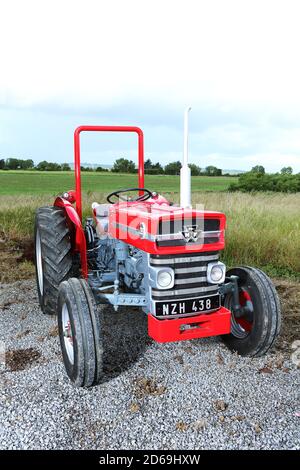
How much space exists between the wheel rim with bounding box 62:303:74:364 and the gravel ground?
0.63 feet

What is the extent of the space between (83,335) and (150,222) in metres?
0.86

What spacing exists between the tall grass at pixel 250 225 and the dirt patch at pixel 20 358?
360 centimetres

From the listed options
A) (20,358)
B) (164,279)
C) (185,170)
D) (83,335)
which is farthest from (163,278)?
(20,358)

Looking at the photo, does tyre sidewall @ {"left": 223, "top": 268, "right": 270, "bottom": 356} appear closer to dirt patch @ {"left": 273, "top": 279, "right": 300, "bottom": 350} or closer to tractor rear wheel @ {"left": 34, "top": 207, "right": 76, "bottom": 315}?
dirt patch @ {"left": 273, "top": 279, "right": 300, "bottom": 350}

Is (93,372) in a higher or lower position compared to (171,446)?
higher

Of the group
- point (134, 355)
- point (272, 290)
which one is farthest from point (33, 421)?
point (272, 290)

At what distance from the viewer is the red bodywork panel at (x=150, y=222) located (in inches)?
121

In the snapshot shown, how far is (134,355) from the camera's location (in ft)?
11.7

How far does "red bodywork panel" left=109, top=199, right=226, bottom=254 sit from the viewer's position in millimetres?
3063

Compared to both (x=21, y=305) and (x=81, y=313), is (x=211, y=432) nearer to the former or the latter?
(x=81, y=313)

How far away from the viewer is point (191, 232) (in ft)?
10.2

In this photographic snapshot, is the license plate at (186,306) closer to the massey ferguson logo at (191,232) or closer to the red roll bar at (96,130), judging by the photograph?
the massey ferguson logo at (191,232)
